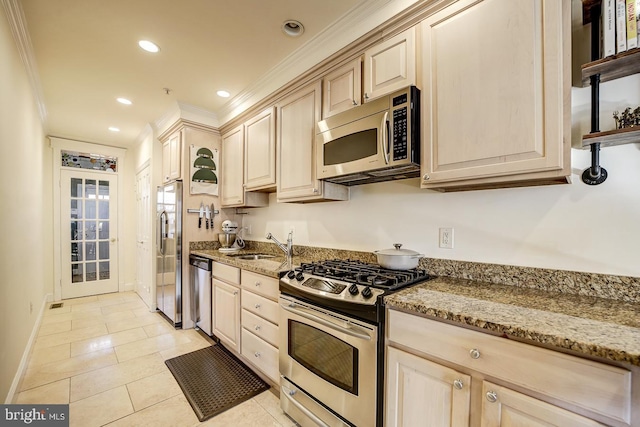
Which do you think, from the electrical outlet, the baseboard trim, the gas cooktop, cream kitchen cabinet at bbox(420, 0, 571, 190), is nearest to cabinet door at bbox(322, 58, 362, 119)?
cream kitchen cabinet at bbox(420, 0, 571, 190)

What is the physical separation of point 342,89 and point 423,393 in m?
1.83

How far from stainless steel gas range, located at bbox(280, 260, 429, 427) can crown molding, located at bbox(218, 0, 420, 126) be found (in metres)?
1.53

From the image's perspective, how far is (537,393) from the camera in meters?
0.90

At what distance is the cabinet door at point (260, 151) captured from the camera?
2.62 metres

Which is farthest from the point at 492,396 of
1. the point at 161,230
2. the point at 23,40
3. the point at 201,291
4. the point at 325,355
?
the point at 161,230

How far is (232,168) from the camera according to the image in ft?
10.7

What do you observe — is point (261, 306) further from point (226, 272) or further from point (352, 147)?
point (352, 147)

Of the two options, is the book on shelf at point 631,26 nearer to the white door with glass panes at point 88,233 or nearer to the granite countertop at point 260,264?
the granite countertop at point 260,264

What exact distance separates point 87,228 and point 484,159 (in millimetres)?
5846

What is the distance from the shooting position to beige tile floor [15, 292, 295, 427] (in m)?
1.81

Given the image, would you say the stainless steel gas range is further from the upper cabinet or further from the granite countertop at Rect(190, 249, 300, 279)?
the upper cabinet

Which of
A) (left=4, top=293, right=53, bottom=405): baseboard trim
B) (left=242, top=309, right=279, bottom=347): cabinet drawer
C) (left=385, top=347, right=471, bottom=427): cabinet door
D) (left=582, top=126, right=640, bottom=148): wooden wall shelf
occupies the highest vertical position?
(left=582, top=126, right=640, bottom=148): wooden wall shelf

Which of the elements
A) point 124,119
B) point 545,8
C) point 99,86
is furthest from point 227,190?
point 545,8

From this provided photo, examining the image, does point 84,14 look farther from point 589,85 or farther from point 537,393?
point 537,393
